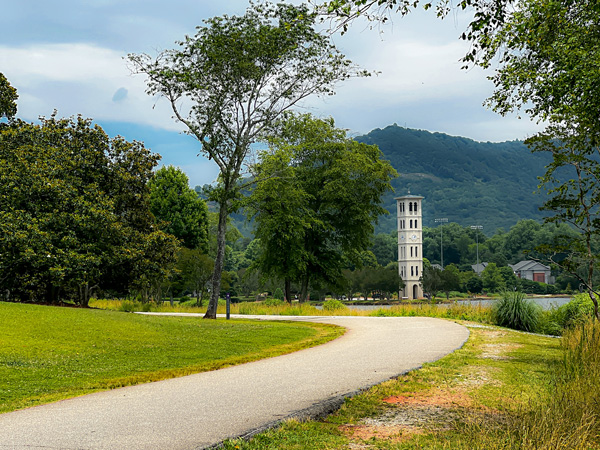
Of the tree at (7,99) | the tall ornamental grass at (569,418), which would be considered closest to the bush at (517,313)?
the tall ornamental grass at (569,418)

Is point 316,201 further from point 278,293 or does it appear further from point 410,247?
point 410,247

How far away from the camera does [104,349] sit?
490 inches

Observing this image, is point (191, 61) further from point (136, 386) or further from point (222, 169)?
point (136, 386)

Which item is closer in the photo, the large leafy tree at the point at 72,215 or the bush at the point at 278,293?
the large leafy tree at the point at 72,215

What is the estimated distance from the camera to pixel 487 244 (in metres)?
159

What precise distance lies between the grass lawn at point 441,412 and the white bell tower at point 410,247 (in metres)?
106

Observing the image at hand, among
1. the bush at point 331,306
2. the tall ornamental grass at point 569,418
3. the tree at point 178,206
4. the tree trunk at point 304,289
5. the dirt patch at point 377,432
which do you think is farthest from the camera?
the tree at point 178,206

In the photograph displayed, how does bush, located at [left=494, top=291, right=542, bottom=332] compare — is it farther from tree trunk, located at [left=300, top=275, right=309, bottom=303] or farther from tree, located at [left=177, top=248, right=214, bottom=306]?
tree, located at [left=177, top=248, right=214, bottom=306]

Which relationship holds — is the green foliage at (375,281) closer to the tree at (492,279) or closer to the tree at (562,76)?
the tree at (492,279)

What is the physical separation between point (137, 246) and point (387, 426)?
21572 mm

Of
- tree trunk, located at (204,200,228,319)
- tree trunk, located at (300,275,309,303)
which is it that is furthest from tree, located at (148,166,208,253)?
tree trunk, located at (204,200,228,319)

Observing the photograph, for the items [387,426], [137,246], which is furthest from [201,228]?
[387,426]

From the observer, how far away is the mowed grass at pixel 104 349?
8.77 m

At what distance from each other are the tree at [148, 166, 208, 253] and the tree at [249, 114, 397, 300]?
13403 mm
